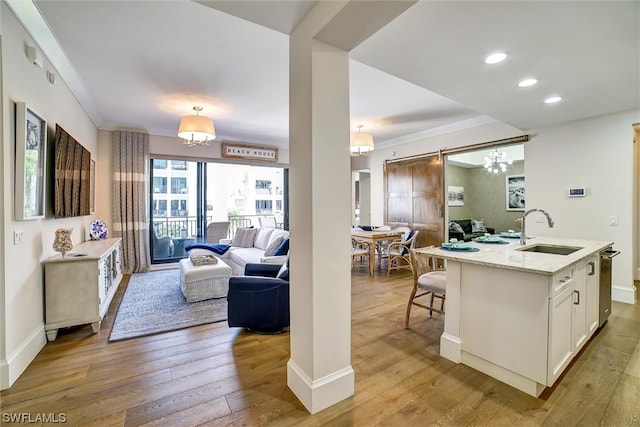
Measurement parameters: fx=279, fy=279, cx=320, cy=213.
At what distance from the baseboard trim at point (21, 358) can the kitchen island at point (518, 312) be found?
3236mm

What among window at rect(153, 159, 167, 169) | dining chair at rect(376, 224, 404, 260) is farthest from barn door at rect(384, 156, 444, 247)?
window at rect(153, 159, 167, 169)

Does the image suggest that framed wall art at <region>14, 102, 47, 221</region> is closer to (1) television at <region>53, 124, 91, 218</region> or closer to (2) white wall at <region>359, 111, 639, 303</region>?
(1) television at <region>53, 124, 91, 218</region>

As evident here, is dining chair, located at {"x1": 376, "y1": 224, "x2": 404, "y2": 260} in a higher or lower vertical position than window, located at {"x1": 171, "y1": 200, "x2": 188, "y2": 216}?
lower

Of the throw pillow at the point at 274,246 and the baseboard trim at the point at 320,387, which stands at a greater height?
the throw pillow at the point at 274,246

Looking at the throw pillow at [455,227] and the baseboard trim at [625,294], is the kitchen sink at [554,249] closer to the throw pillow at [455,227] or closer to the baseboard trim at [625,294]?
the baseboard trim at [625,294]

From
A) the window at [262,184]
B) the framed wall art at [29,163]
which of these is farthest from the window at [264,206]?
the framed wall art at [29,163]

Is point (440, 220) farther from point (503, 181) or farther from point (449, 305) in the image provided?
point (503, 181)

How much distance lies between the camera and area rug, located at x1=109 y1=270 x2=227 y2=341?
2871 mm

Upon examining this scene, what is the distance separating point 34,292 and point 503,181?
9851 millimetres

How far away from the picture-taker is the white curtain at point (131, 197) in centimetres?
505

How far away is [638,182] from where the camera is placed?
415 cm

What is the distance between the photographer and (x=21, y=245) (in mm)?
2201

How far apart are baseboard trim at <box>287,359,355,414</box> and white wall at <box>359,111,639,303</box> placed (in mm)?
4118

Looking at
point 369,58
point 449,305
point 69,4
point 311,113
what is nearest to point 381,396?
point 449,305
